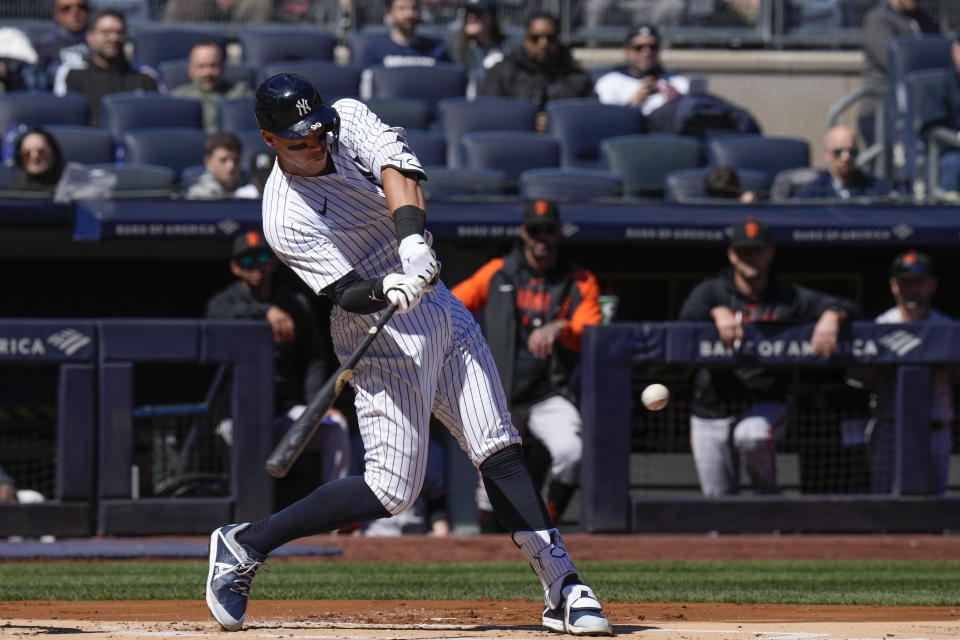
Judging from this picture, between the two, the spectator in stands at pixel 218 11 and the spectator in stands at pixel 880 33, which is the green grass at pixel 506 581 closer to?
the spectator in stands at pixel 880 33

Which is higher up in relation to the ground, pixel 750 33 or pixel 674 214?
pixel 750 33

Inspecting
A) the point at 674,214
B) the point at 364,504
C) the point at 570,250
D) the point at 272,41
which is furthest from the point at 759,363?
the point at 272,41

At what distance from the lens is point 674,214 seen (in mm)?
7668

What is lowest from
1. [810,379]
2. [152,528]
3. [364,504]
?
[152,528]

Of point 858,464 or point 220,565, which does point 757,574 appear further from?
point 220,565

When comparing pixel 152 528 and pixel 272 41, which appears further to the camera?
pixel 272 41

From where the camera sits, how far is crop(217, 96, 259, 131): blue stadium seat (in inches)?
350

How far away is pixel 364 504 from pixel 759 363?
3.55 metres

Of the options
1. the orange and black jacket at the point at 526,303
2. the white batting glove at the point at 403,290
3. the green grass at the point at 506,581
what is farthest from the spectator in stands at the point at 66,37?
the white batting glove at the point at 403,290

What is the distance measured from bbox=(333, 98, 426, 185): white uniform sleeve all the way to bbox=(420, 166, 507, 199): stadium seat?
3.89 meters

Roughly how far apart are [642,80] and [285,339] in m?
3.57

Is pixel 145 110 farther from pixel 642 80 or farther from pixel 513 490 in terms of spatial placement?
pixel 513 490

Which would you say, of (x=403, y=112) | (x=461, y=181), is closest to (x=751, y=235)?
(x=461, y=181)

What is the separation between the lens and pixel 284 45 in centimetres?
1017
